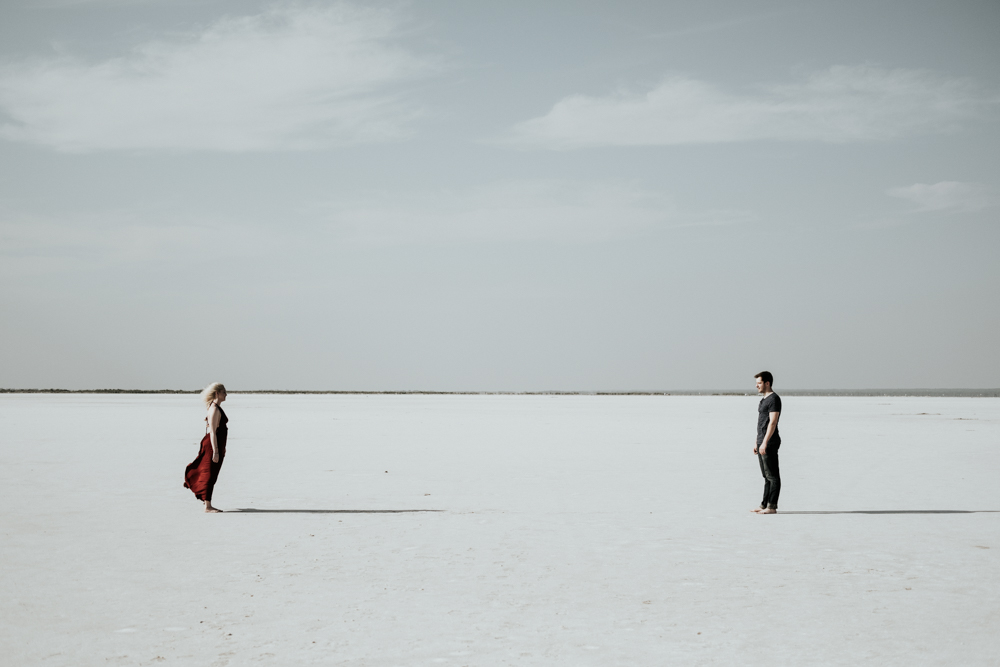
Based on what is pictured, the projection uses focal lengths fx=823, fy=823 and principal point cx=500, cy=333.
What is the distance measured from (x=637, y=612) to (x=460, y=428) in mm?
24067

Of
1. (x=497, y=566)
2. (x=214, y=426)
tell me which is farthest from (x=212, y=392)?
(x=497, y=566)

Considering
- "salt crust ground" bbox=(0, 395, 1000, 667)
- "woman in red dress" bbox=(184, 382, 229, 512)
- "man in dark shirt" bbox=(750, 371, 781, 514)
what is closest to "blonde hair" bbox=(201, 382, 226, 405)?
"woman in red dress" bbox=(184, 382, 229, 512)

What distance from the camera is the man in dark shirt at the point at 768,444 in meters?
11.1

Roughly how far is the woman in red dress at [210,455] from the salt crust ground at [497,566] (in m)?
0.35

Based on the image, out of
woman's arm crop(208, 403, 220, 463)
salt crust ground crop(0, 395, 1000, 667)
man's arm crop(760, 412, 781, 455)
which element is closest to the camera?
salt crust ground crop(0, 395, 1000, 667)

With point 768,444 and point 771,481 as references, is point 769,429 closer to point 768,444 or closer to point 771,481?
point 768,444

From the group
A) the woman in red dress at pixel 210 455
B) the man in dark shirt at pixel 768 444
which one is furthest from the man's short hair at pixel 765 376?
the woman in red dress at pixel 210 455

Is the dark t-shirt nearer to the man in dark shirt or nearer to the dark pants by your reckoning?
the man in dark shirt

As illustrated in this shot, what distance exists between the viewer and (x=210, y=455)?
11430 mm

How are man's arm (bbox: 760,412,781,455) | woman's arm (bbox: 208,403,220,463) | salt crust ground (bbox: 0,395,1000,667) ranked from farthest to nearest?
man's arm (bbox: 760,412,781,455), woman's arm (bbox: 208,403,220,463), salt crust ground (bbox: 0,395,1000,667)

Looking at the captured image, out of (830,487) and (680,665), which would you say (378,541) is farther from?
(830,487)

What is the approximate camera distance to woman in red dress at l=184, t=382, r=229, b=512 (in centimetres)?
1108

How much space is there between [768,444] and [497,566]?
5.14 m

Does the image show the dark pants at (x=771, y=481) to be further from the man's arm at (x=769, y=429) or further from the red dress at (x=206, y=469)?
the red dress at (x=206, y=469)
